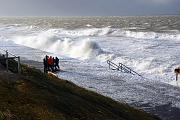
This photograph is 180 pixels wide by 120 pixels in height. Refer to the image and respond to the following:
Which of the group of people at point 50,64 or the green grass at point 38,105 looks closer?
the green grass at point 38,105

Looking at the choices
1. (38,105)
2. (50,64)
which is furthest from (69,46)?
(38,105)

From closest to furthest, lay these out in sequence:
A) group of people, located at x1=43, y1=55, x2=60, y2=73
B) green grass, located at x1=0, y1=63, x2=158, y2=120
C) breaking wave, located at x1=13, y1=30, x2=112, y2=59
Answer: green grass, located at x1=0, y1=63, x2=158, y2=120, group of people, located at x1=43, y1=55, x2=60, y2=73, breaking wave, located at x1=13, y1=30, x2=112, y2=59

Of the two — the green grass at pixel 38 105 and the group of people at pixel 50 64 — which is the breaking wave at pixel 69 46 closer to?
the group of people at pixel 50 64

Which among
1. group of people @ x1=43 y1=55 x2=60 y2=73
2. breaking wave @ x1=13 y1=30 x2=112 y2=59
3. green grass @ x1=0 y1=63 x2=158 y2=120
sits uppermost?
green grass @ x1=0 y1=63 x2=158 y2=120

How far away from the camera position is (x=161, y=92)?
23016 millimetres

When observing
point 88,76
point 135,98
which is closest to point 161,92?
point 135,98

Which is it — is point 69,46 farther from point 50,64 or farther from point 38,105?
point 38,105

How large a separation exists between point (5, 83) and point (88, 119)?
2826 millimetres

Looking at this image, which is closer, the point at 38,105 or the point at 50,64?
the point at 38,105

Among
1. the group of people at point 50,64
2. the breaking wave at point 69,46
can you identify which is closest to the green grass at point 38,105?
the group of people at point 50,64

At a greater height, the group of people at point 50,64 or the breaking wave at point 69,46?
the group of people at point 50,64

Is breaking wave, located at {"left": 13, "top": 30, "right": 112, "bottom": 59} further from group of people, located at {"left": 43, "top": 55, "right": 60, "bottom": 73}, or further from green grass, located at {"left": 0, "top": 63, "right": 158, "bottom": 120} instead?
green grass, located at {"left": 0, "top": 63, "right": 158, "bottom": 120}

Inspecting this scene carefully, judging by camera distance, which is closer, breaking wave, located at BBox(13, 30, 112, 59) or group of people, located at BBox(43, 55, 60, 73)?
group of people, located at BBox(43, 55, 60, 73)

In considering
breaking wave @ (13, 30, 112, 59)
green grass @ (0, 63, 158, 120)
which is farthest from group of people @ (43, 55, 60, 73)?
breaking wave @ (13, 30, 112, 59)
